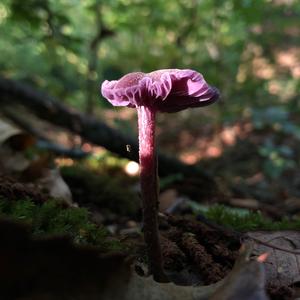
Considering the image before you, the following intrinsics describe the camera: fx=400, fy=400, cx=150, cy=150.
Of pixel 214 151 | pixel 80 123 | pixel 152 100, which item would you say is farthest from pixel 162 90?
pixel 214 151

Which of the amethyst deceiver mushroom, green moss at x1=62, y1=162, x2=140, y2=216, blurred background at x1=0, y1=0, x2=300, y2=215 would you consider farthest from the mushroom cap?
blurred background at x1=0, y1=0, x2=300, y2=215

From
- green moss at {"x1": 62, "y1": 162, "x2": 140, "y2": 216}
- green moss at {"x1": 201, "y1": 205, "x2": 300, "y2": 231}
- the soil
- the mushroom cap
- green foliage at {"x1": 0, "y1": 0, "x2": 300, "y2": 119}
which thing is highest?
green foliage at {"x1": 0, "y1": 0, "x2": 300, "y2": 119}

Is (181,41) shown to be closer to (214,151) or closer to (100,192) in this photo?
(214,151)

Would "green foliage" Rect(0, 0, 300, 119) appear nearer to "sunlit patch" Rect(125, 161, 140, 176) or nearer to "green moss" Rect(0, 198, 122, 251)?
"sunlit patch" Rect(125, 161, 140, 176)

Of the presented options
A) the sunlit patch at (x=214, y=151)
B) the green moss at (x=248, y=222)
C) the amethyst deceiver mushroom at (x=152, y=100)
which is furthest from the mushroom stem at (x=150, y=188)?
the sunlit patch at (x=214, y=151)

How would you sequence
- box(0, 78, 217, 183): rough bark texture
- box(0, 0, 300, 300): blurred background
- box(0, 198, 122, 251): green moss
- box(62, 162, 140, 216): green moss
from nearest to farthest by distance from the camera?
1. box(0, 0, 300, 300): blurred background
2. box(0, 198, 122, 251): green moss
3. box(62, 162, 140, 216): green moss
4. box(0, 78, 217, 183): rough bark texture

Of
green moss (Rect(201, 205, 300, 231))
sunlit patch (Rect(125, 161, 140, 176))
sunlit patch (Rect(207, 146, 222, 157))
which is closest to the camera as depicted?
green moss (Rect(201, 205, 300, 231))

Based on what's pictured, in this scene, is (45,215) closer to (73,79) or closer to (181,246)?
(181,246)
